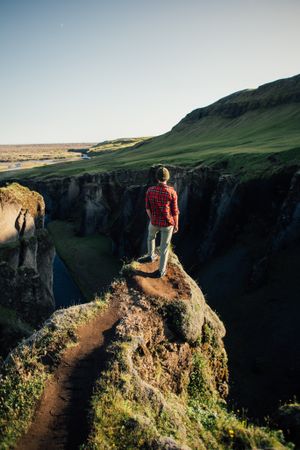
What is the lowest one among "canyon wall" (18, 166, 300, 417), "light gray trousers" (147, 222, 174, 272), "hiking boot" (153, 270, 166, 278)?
"canyon wall" (18, 166, 300, 417)

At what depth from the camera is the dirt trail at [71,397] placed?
7.49m

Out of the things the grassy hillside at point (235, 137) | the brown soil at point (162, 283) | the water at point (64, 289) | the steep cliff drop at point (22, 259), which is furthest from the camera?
the grassy hillside at point (235, 137)

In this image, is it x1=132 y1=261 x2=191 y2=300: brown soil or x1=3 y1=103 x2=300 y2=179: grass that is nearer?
x1=132 y1=261 x2=191 y2=300: brown soil

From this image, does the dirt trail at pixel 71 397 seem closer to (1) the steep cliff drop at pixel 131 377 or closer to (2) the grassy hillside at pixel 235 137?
(1) the steep cliff drop at pixel 131 377

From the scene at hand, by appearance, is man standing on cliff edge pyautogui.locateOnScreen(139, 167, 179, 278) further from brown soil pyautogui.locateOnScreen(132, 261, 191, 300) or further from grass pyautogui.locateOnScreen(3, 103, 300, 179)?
grass pyautogui.locateOnScreen(3, 103, 300, 179)

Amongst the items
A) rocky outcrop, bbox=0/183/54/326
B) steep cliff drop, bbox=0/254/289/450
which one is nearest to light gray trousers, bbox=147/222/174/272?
steep cliff drop, bbox=0/254/289/450

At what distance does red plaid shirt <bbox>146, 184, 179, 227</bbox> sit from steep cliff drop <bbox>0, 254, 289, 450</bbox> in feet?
7.30

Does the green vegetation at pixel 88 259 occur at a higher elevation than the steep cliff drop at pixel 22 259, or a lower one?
lower

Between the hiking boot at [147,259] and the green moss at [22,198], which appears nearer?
the hiking boot at [147,259]

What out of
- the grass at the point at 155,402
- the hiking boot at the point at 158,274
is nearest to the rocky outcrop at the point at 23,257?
the hiking boot at the point at 158,274

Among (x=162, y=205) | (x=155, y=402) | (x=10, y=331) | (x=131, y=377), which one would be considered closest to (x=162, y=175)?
(x=162, y=205)

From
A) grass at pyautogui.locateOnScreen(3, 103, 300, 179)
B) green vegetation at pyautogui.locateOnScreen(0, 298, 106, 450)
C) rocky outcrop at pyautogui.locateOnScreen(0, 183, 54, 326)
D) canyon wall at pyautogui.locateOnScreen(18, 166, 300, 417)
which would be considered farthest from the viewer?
grass at pyautogui.locateOnScreen(3, 103, 300, 179)

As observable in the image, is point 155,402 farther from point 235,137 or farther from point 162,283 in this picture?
point 235,137

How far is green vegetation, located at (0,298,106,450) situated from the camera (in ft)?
25.9
